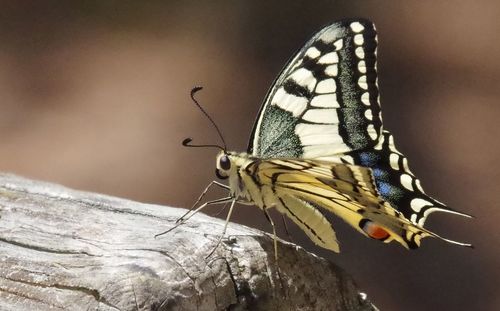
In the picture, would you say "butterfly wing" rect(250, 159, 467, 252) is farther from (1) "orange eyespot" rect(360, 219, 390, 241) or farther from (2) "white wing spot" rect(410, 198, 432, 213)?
(2) "white wing spot" rect(410, 198, 432, 213)

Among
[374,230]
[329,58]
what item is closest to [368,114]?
[329,58]

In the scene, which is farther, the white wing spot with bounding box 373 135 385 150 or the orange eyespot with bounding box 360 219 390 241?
the white wing spot with bounding box 373 135 385 150

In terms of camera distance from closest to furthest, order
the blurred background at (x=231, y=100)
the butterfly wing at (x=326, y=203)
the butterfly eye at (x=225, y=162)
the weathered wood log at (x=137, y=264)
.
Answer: the weathered wood log at (x=137, y=264)
the butterfly wing at (x=326, y=203)
the butterfly eye at (x=225, y=162)
the blurred background at (x=231, y=100)

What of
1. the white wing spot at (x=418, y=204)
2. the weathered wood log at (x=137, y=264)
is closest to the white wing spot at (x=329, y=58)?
the white wing spot at (x=418, y=204)

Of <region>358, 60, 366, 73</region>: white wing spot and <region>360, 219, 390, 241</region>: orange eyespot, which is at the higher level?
<region>358, 60, 366, 73</region>: white wing spot

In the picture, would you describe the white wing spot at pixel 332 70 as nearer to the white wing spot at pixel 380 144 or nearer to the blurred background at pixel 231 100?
the white wing spot at pixel 380 144

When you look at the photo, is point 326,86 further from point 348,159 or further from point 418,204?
point 418,204

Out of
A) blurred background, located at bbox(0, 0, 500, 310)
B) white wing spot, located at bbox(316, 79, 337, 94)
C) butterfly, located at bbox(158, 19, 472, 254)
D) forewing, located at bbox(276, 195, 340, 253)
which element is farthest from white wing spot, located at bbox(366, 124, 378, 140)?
blurred background, located at bbox(0, 0, 500, 310)
